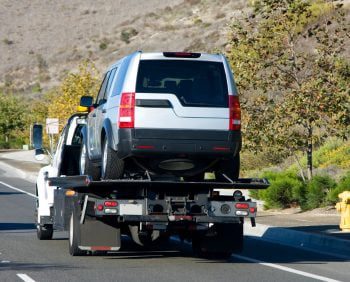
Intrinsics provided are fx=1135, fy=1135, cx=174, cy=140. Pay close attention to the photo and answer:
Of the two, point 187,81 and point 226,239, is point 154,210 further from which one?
point 187,81

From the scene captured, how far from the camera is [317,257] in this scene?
57.0 feet

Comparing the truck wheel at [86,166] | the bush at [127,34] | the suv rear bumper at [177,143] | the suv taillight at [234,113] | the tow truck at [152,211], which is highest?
the bush at [127,34]

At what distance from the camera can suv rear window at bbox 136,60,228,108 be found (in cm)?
1557

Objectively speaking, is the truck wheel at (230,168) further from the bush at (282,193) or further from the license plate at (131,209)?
the bush at (282,193)

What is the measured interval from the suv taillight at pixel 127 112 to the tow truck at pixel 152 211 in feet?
2.59

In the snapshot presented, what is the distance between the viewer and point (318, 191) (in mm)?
25328

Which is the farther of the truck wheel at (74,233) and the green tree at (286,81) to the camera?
the green tree at (286,81)

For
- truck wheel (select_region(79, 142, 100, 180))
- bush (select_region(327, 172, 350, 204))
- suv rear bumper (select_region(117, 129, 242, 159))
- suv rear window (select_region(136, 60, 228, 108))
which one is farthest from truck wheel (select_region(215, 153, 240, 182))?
bush (select_region(327, 172, 350, 204))

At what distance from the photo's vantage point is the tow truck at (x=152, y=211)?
50.7ft

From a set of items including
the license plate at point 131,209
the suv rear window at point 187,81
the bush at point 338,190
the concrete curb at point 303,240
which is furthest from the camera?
the bush at point 338,190

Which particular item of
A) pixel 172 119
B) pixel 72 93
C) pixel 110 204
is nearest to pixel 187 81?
pixel 172 119

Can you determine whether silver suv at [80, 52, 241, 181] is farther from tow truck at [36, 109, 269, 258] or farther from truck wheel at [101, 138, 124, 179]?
tow truck at [36, 109, 269, 258]

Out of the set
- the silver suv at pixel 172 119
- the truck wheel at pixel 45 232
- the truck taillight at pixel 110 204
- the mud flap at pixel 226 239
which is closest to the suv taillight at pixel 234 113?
the silver suv at pixel 172 119

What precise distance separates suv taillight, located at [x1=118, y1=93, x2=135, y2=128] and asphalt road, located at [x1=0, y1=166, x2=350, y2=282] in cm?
196
